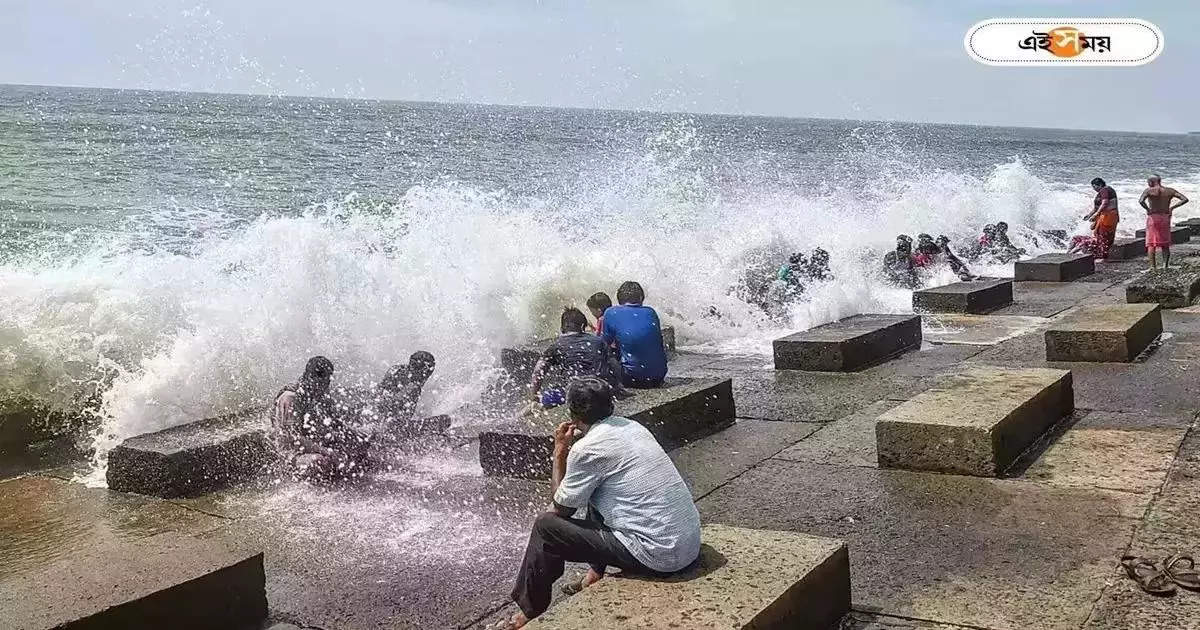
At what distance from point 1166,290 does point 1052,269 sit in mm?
4460

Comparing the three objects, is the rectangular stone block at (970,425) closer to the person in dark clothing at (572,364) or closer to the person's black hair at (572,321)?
the person in dark clothing at (572,364)

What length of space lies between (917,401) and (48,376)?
25.9ft

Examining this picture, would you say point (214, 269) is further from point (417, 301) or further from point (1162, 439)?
point (1162, 439)

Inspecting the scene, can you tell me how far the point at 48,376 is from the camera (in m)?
9.79

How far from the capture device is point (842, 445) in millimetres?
6648

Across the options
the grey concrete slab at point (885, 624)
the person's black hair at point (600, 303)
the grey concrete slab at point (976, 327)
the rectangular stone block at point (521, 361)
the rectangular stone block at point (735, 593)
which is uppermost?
the person's black hair at point (600, 303)

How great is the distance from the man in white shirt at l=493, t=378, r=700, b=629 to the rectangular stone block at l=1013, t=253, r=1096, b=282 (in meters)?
13.5

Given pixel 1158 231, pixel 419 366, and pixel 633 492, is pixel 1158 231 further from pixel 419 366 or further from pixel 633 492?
pixel 633 492

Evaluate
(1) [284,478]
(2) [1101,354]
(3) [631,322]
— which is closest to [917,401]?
(3) [631,322]

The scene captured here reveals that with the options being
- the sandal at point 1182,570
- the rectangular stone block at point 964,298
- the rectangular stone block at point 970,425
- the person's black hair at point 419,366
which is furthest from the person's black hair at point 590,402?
the rectangular stone block at point 964,298

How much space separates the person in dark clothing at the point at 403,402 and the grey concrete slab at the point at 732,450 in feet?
6.28

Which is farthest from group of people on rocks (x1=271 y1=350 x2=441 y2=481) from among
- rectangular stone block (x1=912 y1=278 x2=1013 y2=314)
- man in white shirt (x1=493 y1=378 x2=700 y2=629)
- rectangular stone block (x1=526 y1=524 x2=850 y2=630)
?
rectangular stone block (x1=912 y1=278 x2=1013 y2=314)

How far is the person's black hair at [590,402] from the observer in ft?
13.2

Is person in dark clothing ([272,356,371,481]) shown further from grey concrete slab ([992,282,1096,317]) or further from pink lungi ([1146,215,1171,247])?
pink lungi ([1146,215,1171,247])
